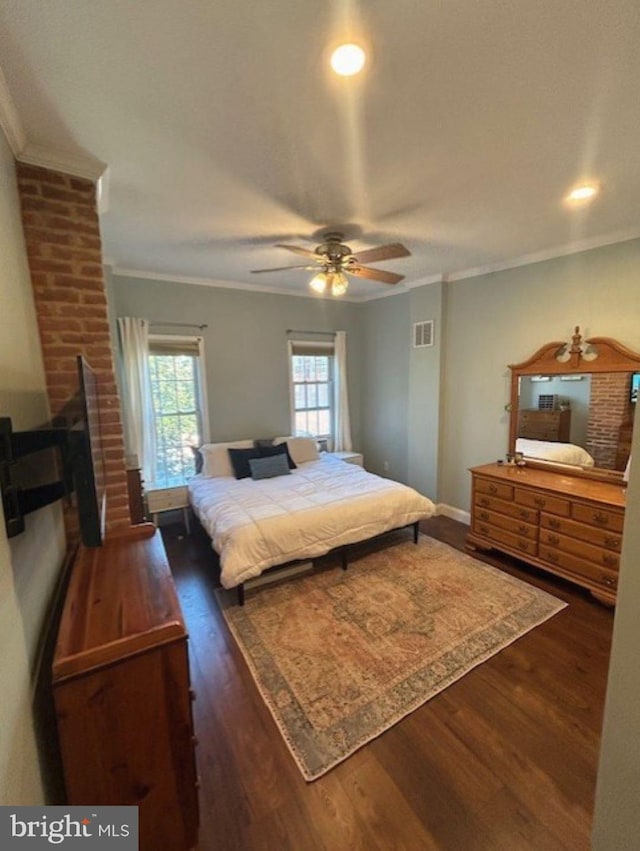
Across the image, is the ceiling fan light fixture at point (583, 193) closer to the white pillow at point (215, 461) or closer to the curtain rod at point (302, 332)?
the curtain rod at point (302, 332)

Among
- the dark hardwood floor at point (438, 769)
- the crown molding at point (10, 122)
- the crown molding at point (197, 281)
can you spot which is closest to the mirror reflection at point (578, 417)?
the dark hardwood floor at point (438, 769)

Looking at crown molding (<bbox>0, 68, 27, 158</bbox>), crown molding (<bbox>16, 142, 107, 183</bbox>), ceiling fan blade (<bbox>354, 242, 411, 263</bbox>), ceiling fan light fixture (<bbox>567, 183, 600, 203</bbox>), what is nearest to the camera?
crown molding (<bbox>0, 68, 27, 158</bbox>)

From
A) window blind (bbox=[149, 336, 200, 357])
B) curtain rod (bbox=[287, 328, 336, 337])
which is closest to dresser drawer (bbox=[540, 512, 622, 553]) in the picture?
curtain rod (bbox=[287, 328, 336, 337])

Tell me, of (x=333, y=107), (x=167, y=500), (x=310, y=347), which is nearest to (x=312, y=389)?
(x=310, y=347)

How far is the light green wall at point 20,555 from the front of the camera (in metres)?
0.90

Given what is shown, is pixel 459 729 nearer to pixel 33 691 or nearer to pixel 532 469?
pixel 33 691

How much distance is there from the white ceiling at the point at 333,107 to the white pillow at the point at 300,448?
2.53m

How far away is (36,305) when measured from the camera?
5.85 feet

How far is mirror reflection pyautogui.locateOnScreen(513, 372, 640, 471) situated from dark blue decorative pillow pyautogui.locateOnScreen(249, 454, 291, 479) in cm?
242

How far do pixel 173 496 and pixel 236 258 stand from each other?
2494 millimetres

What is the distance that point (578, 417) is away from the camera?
309cm

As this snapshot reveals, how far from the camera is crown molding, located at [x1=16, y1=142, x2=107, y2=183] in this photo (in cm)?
168

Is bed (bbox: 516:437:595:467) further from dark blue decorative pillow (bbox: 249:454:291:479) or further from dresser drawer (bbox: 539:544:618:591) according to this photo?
dark blue decorative pillow (bbox: 249:454:291:479)

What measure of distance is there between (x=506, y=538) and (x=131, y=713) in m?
3.02
